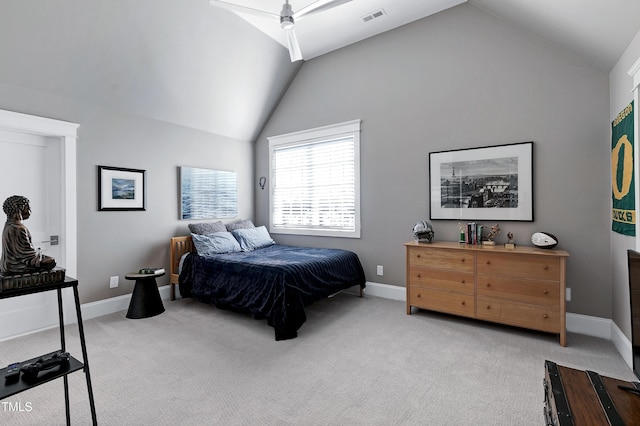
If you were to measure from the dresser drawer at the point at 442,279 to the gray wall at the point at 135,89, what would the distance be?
3.34 metres

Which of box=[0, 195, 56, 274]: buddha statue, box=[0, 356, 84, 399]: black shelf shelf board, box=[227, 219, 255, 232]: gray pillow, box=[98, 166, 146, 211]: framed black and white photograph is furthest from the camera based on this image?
box=[227, 219, 255, 232]: gray pillow

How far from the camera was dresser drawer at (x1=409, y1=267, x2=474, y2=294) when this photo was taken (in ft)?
10.6

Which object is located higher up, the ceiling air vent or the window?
the ceiling air vent

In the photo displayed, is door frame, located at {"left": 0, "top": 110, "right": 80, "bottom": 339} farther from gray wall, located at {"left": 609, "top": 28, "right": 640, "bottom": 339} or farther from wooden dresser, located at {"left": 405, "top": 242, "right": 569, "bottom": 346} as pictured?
gray wall, located at {"left": 609, "top": 28, "right": 640, "bottom": 339}

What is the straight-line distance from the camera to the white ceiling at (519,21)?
2279 mm

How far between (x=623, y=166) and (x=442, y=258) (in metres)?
1.67

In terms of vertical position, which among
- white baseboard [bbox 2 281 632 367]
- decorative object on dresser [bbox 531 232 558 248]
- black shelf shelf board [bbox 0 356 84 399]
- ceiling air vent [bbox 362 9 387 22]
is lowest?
white baseboard [bbox 2 281 632 367]

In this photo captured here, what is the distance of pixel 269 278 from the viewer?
10.3 feet

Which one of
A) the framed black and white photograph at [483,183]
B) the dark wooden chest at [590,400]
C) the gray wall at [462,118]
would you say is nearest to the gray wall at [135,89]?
the gray wall at [462,118]

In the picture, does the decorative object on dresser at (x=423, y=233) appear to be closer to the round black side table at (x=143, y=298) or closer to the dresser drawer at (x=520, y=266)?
the dresser drawer at (x=520, y=266)

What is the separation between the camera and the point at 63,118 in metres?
3.36

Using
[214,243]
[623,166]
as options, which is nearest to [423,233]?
[623,166]

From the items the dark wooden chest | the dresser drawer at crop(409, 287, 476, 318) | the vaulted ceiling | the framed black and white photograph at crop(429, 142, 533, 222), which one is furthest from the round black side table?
the dark wooden chest

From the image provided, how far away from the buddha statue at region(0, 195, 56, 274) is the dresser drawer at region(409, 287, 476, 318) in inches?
128
